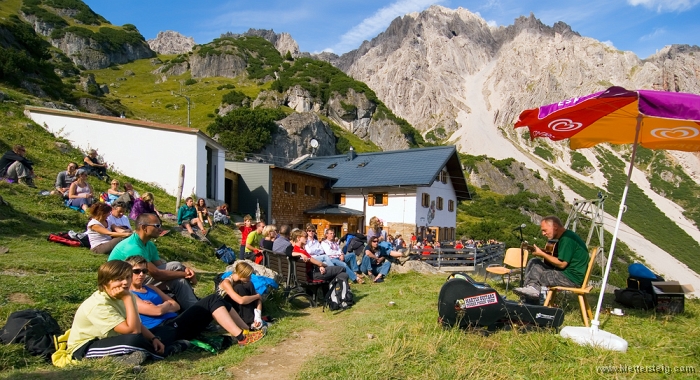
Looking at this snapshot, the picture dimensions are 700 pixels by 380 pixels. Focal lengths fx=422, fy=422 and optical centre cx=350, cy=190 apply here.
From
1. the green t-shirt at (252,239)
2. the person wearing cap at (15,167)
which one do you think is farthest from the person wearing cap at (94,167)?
the green t-shirt at (252,239)

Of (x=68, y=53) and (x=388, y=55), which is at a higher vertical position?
(x=388, y=55)

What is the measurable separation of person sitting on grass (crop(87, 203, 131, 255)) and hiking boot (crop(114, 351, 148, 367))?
13.5 feet

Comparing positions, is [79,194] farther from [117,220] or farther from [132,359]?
[132,359]

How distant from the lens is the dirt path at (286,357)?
3.75m

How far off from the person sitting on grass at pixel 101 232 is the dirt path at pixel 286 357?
4077 mm

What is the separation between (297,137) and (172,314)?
1772 inches

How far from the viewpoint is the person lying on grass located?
4324 mm

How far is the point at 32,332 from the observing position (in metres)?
3.76

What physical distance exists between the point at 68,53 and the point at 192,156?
88.6 m

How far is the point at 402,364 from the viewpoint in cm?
368

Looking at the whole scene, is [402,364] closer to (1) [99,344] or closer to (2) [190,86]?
(1) [99,344]

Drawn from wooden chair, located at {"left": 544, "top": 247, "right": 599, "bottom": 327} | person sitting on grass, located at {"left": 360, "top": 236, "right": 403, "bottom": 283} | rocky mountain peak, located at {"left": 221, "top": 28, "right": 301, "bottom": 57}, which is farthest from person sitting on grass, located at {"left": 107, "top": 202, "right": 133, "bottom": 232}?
rocky mountain peak, located at {"left": 221, "top": 28, "right": 301, "bottom": 57}

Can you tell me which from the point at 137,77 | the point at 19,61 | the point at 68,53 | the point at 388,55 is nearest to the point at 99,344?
the point at 19,61

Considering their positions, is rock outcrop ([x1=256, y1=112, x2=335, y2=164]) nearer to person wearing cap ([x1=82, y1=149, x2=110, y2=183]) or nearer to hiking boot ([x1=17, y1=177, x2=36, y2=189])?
person wearing cap ([x1=82, y1=149, x2=110, y2=183])
